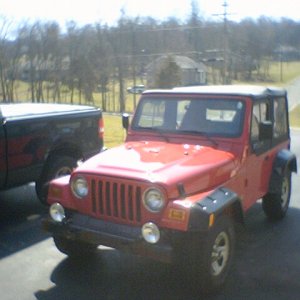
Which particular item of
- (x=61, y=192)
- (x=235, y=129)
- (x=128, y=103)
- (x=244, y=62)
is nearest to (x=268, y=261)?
(x=235, y=129)

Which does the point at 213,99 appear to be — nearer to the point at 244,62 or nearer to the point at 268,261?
the point at 268,261

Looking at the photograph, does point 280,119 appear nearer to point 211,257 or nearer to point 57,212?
point 211,257

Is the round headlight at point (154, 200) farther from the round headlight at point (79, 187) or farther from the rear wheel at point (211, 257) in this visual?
the round headlight at point (79, 187)

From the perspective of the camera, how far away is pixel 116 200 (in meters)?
4.16

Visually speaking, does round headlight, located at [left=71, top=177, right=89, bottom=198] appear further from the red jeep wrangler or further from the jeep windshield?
the jeep windshield

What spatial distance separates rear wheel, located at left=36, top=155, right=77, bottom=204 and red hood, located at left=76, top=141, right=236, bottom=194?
2024 millimetres

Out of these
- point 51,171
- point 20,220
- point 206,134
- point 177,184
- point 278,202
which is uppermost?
point 206,134

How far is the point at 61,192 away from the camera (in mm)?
4520

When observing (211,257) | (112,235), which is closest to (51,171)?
(112,235)

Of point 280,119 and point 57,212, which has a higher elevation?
point 280,119

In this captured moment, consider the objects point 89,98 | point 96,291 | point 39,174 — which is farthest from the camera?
point 89,98

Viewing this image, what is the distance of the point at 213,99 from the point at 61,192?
2081mm

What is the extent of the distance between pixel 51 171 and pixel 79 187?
2.55 metres

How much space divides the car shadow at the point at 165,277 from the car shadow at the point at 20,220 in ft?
2.70
